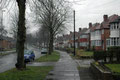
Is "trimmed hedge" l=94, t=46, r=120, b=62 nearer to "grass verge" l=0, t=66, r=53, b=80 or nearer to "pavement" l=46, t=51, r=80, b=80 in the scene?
"pavement" l=46, t=51, r=80, b=80

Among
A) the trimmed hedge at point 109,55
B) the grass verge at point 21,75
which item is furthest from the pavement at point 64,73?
the trimmed hedge at point 109,55

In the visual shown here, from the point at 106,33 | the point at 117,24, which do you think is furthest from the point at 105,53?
the point at 106,33

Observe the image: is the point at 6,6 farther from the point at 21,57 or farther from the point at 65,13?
the point at 65,13

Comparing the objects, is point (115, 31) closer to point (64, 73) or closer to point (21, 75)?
point (64, 73)

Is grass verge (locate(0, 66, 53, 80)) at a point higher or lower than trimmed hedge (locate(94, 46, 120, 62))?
lower

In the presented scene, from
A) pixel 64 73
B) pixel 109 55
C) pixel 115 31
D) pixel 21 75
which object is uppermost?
pixel 115 31

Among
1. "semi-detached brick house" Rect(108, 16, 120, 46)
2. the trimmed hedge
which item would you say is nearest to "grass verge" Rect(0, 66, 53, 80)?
the trimmed hedge

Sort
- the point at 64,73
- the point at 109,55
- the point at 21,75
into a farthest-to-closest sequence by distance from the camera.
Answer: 1. the point at 109,55
2. the point at 64,73
3. the point at 21,75

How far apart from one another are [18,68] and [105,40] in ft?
121

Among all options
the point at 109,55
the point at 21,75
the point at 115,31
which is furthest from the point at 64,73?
the point at 115,31

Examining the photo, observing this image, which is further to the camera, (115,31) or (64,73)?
(115,31)

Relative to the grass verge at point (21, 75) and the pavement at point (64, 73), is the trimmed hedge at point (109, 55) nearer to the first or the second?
the pavement at point (64, 73)

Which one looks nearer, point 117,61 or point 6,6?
point 6,6

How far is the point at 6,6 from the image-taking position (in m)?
13.6
